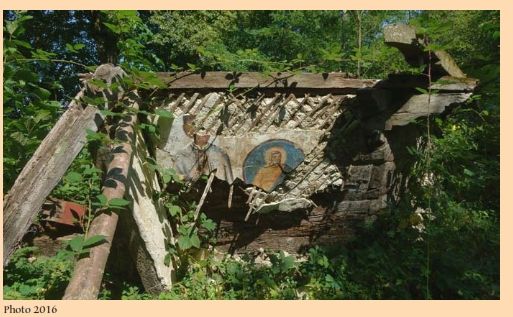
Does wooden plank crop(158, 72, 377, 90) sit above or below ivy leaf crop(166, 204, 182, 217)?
above

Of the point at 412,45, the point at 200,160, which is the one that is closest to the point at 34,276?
the point at 200,160

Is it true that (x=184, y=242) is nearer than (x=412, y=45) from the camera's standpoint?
No

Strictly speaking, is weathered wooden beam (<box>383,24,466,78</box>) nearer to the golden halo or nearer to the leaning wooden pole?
the golden halo

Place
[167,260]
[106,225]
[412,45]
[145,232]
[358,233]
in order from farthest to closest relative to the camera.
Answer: [358,233]
[167,260]
[145,232]
[412,45]
[106,225]

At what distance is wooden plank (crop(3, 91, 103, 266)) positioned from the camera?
2.19 meters

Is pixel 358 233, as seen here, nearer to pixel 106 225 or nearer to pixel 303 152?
pixel 303 152

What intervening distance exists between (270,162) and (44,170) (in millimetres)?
1888

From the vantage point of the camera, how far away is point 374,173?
3699 mm

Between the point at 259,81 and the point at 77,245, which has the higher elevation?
the point at 259,81

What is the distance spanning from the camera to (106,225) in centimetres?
217

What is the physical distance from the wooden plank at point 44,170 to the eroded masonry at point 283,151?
83cm

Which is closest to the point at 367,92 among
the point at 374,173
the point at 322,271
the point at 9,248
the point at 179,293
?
the point at 374,173

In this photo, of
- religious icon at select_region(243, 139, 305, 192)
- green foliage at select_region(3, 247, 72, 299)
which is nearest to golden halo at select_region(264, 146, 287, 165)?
religious icon at select_region(243, 139, 305, 192)

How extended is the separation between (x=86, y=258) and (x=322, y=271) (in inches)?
80.2
